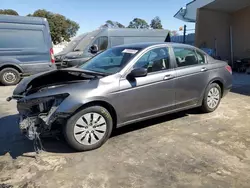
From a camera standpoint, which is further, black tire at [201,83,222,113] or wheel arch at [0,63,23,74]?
wheel arch at [0,63,23,74]

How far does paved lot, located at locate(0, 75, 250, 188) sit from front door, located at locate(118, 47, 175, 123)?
414mm

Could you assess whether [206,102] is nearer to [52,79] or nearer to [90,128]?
[90,128]

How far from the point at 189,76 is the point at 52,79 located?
252 cm

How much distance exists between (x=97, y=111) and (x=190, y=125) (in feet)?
6.42

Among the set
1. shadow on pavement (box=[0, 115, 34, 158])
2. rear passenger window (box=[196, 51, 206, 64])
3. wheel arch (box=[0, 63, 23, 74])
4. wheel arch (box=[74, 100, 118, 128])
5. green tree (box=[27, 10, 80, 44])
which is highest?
green tree (box=[27, 10, 80, 44])

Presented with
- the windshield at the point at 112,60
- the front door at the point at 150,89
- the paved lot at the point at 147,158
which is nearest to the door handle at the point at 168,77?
the front door at the point at 150,89

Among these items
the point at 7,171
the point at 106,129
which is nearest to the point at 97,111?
the point at 106,129

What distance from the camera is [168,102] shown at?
176 inches

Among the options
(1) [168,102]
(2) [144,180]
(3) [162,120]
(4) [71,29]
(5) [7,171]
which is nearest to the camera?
(2) [144,180]

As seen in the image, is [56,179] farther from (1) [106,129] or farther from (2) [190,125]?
(2) [190,125]

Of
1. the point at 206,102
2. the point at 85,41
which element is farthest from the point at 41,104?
the point at 85,41

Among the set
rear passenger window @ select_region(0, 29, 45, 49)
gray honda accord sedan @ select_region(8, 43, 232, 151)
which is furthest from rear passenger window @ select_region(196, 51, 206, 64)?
rear passenger window @ select_region(0, 29, 45, 49)

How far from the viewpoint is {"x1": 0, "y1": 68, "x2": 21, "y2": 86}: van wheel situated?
9.37 m

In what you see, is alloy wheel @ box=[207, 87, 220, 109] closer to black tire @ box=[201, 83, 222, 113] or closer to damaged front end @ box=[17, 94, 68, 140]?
black tire @ box=[201, 83, 222, 113]
